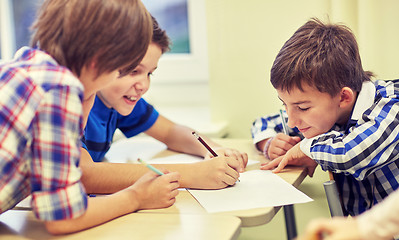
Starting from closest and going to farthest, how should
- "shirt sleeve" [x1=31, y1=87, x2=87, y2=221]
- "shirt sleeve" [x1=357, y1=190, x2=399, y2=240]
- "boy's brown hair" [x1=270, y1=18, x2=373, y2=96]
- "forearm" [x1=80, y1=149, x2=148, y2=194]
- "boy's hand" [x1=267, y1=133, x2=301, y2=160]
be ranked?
"shirt sleeve" [x1=357, y1=190, x2=399, y2=240], "shirt sleeve" [x1=31, y1=87, x2=87, y2=221], "forearm" [x1=80, y1=149, x2=148, y2=194], "boy's brown hair" [x1=270, y1=18, x2=373, y2=96], "boy's hand" [x1=267, y1=133, x2=301, y2=160]

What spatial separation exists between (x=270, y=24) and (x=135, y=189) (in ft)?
3.51

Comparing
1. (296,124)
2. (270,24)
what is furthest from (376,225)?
(270,24)

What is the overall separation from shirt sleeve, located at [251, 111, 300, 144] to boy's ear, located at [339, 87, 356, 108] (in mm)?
248

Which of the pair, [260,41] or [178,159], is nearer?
[178,159]

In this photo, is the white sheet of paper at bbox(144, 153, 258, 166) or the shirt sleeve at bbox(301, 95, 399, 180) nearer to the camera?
the shirt sleeve at bbox(301, 95, 399, 180)

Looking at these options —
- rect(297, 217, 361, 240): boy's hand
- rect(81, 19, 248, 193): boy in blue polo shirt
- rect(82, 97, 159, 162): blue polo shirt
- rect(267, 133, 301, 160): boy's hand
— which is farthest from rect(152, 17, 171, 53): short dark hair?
rect(297, 217, 361, 240): boy's hand

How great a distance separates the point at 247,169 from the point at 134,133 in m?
0.49

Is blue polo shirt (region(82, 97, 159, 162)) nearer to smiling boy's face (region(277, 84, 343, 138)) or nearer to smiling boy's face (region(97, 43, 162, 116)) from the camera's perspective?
smiling boy's face (region(97, 43, 162, 116))

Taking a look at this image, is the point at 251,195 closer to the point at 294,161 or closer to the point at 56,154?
the point at 294,161

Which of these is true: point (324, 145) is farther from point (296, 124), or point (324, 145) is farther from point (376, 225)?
point (376, 225)

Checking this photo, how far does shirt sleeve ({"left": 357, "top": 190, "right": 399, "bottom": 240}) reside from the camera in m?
0.56

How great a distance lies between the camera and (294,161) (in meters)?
1.33

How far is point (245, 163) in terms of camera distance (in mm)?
1344

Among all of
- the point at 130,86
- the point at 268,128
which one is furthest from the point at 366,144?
the point at 130,86
